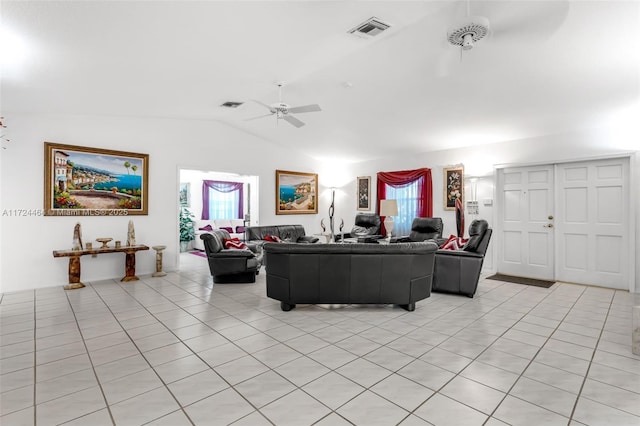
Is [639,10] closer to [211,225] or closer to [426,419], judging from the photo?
[426,419]

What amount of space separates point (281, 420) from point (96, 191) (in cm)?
522

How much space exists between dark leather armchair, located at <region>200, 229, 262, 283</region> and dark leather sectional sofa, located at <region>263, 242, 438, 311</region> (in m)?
1.57

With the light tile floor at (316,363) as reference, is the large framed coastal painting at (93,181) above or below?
above

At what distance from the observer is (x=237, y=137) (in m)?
7.16

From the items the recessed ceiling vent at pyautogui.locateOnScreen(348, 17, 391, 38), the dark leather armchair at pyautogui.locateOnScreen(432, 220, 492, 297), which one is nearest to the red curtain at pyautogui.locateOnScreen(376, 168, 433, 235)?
the dark leather armchair at pyautogui.locateOnScreen(432, 220, 492, 297)

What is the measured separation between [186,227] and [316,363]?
7.87 meters

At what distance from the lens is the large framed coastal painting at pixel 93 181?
499 cm

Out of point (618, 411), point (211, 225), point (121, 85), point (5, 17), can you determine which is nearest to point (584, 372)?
point (618, 411)

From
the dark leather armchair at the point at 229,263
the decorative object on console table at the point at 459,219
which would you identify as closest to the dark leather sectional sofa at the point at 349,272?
the dark leather armchair at the point at 229,263

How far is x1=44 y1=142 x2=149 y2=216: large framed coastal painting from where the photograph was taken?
4987 mm

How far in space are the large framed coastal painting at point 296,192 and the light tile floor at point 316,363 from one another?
13.8 ft

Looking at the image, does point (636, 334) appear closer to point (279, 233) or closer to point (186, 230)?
point (279, 233)

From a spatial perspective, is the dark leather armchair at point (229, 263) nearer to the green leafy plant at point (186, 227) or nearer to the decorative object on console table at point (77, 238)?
the decorative object on console table at point (77, 238)

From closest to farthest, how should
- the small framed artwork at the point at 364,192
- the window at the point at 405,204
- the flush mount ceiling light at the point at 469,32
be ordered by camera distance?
the flush mount ceiling light at the point at 469,32, the window at the point at 405,204, the small framed artwork at the point at 364,192
